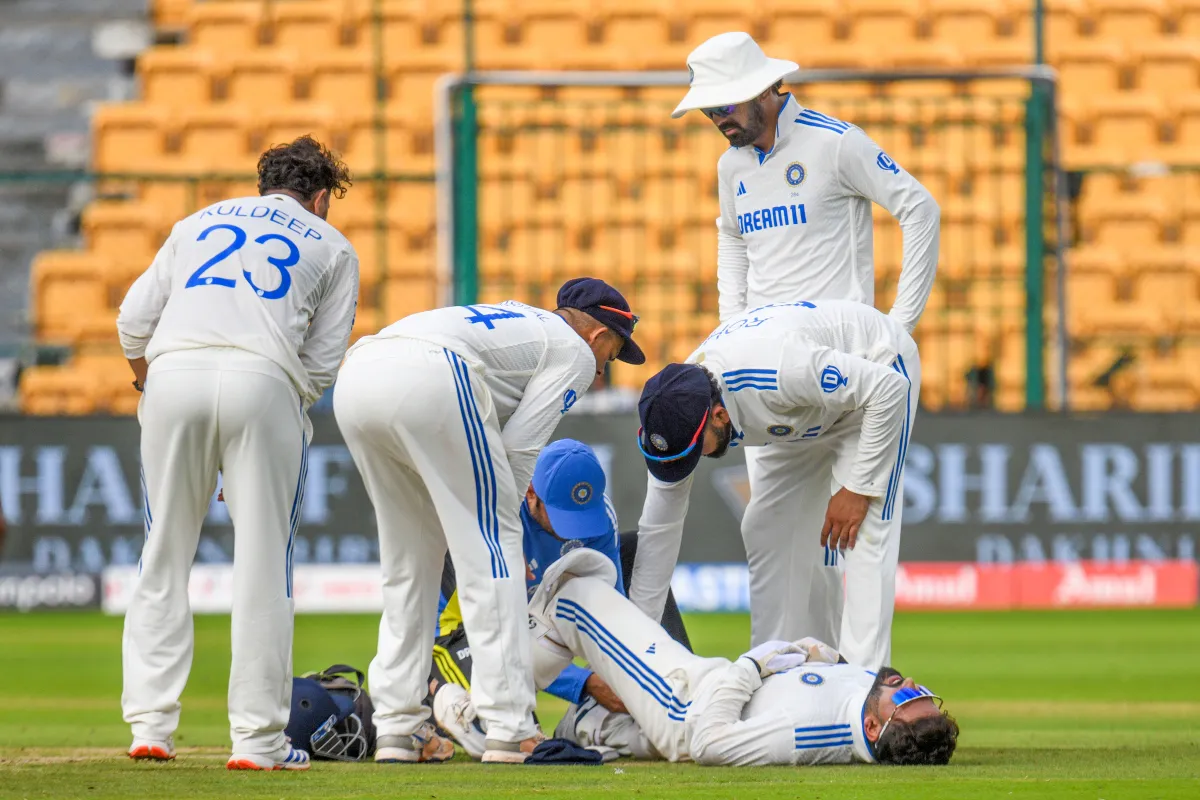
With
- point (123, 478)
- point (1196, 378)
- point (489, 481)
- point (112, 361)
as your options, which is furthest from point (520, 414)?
point (1196, 378)

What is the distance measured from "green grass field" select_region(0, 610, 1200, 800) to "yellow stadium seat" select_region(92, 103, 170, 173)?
6.61 m

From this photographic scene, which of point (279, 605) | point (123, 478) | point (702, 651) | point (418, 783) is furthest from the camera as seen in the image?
point (123, 478)

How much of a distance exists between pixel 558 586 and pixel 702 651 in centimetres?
425

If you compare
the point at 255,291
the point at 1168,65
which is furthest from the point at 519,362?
the point at 1168,65

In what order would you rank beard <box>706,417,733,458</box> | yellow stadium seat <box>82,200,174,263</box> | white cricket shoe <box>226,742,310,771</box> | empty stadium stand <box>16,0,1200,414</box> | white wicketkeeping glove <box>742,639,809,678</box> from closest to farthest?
white cricket shoe <box>226,742,310,771</box>, white wicketkeeping glove <box>742,639,809,678</box>, beard <box>706,417,733,458</box>, empty stadium stand <box>16,0,1200,414</box>, yellow stadium seat <box>82,200,174,263</box>

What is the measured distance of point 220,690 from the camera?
8859mm

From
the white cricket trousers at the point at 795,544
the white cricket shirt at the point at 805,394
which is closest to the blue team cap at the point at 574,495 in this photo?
the white cricket shirt at the point at 805,394

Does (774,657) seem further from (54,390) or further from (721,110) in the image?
(54,390)

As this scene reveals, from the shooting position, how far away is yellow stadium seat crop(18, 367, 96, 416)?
15.0 m

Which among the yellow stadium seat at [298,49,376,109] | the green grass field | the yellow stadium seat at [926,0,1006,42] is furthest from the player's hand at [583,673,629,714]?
the yellow stadium seat at [926,0,1006,42]

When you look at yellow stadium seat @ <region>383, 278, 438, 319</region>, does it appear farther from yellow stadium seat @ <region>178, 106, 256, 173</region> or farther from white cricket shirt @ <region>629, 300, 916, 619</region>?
white cricket shirt @ <region>629, 300, 916, 619</region>

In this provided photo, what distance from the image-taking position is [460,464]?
542 centimetres

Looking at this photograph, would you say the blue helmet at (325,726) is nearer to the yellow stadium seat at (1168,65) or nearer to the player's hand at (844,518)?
the player's hand at (844,518)

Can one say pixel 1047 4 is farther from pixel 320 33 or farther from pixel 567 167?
pixel 320 33
